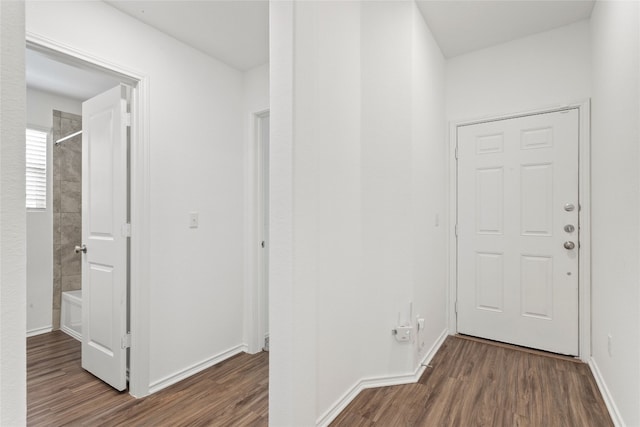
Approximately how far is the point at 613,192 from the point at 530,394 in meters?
1.33

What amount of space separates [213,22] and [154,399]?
2.57 metres

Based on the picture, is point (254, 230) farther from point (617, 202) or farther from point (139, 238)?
point (617, 202)

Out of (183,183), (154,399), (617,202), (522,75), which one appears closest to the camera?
(617,202)

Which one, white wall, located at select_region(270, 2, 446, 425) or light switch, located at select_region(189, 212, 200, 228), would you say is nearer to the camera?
white wall, located at select_region(270, 2, 446, 425)

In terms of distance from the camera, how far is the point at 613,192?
1.89 metres

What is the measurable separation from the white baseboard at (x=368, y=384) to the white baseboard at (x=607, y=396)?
1.04m

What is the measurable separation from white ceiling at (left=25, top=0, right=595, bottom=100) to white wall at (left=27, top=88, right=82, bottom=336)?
0.43m

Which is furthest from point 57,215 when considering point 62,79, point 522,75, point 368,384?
point 522,75

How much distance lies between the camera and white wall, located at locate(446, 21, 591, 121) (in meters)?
2.55

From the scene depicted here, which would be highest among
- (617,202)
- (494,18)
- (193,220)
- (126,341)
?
(494,18)

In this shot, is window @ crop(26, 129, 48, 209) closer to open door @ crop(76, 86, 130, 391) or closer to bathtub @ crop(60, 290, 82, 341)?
bathtub @ crop(60, 290, 82, 341)

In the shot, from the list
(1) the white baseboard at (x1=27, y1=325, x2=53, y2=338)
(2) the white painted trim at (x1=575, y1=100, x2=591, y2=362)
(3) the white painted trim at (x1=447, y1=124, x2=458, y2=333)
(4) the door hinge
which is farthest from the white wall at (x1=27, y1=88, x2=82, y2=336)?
(2) the white painted trim at (x1=575, y1=100, x2=591, y2=362)

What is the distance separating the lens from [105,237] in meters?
2.33

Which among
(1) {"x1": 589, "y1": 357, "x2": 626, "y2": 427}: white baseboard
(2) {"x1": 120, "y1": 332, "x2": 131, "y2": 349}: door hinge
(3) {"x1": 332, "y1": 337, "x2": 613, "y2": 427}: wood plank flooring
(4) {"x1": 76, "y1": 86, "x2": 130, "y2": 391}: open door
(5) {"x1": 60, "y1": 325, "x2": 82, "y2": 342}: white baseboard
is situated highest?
(4) {"x1": 76, "y1": 86, "x2": 130, "y2": 391}: open door
